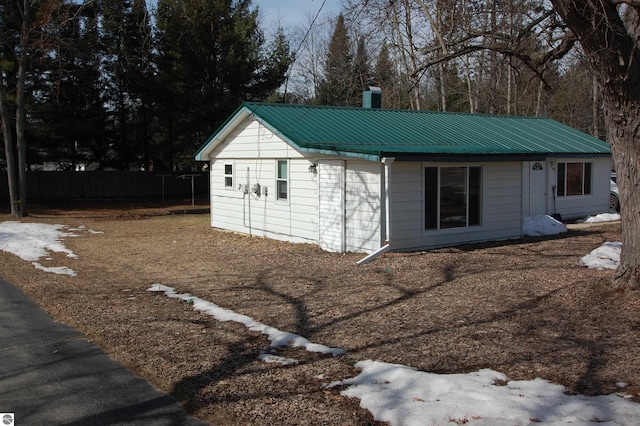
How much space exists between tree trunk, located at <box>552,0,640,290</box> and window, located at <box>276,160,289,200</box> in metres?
8.95

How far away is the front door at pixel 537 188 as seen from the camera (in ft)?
60.7

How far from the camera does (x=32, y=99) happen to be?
97.6ft

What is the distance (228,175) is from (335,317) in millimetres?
11437

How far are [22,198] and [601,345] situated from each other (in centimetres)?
2433

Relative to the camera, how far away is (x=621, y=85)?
24.5 feet

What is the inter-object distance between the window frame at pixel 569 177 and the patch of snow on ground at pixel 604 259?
9012mm

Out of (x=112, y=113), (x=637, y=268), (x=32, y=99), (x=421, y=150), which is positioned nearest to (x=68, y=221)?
(x=32, y=99)

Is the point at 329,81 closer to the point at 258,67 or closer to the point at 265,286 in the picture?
the point at 258,67

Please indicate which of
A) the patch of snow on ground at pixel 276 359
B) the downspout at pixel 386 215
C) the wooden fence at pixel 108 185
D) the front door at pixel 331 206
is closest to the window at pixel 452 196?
the downspout at pixel 386 215

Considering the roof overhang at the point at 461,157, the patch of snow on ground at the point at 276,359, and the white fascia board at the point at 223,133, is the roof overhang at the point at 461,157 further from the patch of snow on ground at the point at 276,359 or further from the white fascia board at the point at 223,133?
the patch of snow on ground at the point at 276,359

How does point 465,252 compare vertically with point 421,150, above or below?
below

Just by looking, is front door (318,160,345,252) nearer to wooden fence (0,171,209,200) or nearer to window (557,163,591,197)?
window (557,163,591,197)

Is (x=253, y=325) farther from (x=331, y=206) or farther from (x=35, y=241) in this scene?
(x=35, y=241)

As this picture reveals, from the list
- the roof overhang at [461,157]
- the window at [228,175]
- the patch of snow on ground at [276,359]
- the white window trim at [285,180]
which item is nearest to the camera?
the patch of snow on ground at [276,359]
